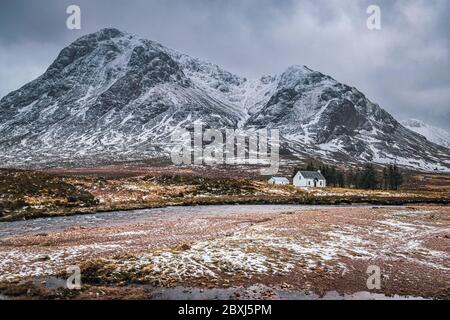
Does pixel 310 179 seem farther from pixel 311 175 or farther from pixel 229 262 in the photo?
pixel 229 262

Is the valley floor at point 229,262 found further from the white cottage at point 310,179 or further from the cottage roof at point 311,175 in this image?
the cottage roof at point 311,175

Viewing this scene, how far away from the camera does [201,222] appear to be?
4681 centimetres

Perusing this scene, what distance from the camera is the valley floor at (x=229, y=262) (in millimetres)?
18922

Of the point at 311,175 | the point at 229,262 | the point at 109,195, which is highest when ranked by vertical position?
the point at 311,175

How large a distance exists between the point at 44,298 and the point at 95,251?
1013 centimetres

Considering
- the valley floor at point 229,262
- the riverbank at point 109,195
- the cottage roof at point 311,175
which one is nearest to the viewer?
the valley floor at point 229,262

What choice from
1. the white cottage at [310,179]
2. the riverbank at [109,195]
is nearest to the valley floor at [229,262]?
the riverbank at [109,195]

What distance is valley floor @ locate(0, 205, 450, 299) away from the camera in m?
18.9

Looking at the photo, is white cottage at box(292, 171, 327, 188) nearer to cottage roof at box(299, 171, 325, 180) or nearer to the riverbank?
cottage roof at box(299, 171, 325, 180)

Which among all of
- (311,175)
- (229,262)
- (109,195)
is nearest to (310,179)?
(311,175)

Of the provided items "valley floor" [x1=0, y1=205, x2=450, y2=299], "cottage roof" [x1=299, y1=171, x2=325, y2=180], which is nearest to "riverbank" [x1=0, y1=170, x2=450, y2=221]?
"valley floor" [x1=0, y1=205, x2=450, y2=299]

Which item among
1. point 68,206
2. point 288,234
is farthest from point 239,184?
point 288,234

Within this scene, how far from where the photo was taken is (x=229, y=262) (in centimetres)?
2367
